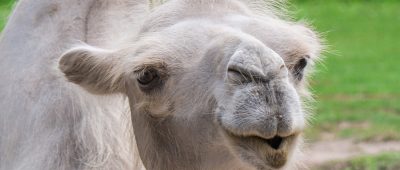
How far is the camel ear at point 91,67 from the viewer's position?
4.38 m

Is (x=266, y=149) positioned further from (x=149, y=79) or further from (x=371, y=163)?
(x=371, y=163)

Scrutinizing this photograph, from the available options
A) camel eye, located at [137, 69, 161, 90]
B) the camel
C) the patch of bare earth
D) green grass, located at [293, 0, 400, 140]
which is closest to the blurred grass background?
green grass, located at [293, 0, 400, 140]

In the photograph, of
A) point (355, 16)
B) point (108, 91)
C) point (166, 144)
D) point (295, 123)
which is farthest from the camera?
point (355, 16)

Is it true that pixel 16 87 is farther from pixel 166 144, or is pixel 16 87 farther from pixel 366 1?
pixel 366 1

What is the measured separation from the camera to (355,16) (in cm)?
2417

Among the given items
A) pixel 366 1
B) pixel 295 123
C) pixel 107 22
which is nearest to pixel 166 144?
pixel 295 123

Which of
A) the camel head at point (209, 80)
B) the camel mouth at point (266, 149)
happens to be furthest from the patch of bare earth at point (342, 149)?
the camel mouth at point (266, 149)

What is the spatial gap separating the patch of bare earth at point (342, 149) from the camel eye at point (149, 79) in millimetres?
7204

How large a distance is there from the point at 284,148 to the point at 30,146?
1.59m

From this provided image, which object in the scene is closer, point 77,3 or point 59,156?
point 59,156

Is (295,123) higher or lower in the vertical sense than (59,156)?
higher

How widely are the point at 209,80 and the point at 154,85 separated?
0.34 metres

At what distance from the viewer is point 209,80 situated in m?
3.78

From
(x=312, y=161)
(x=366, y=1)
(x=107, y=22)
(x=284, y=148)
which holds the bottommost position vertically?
(x=366, y=1)
